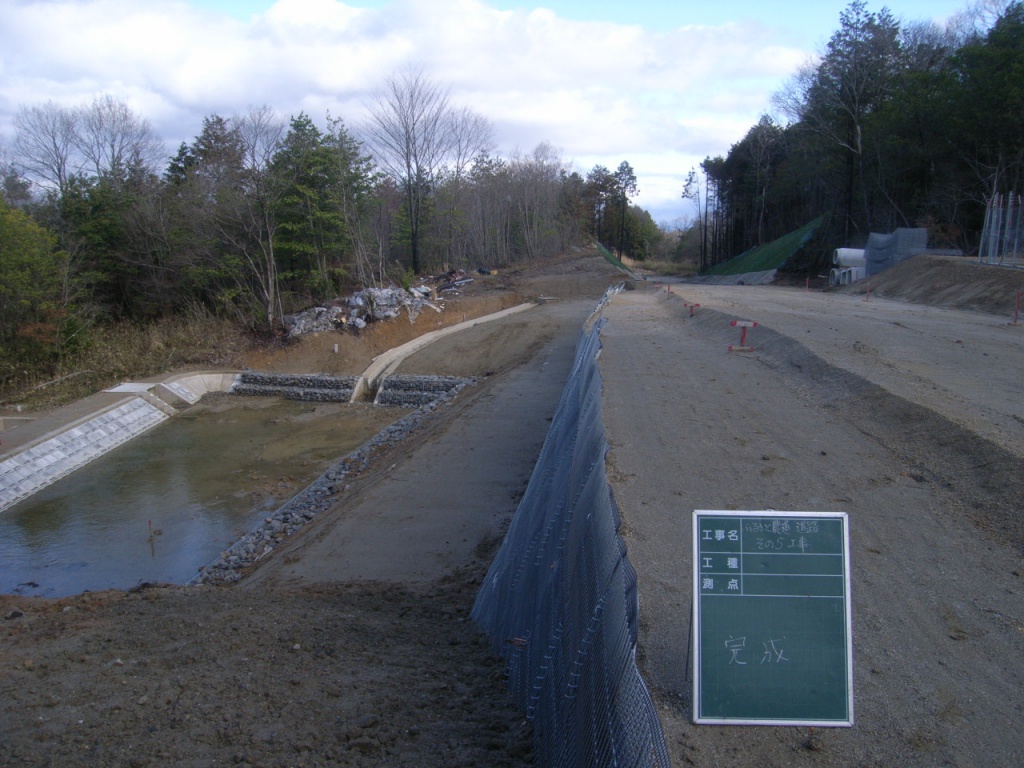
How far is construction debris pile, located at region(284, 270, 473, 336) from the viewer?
30.1 meters

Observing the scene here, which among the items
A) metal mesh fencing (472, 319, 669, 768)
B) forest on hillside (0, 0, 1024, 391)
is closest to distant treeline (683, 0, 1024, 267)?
forest on hillside (0, 0, 1024, 391)

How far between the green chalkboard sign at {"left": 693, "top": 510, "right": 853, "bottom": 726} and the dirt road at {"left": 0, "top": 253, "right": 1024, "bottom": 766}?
1.27 ft

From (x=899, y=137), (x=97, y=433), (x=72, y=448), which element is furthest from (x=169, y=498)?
(x=899, y=137)

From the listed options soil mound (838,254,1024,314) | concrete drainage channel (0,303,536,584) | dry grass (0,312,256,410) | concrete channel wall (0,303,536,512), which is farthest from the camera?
dry grass (0,312,256,410)

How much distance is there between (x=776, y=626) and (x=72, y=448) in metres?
19.9

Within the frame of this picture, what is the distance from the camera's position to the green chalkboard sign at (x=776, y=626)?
126 inches

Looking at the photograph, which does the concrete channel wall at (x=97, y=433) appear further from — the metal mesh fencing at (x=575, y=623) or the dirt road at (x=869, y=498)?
the metal mesh fencing at (x=575, y=623)

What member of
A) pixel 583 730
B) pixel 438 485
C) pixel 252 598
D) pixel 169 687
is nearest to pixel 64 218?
pixel 438 485

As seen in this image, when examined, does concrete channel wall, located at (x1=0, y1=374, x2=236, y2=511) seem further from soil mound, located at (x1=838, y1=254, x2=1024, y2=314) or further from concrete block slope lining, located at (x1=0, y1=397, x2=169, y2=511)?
soil mound, located at (x1=838, y1=254, x2=1024, y2=314)

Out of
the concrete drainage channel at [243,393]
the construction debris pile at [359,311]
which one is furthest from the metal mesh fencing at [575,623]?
the construction debris pile at [359,311]

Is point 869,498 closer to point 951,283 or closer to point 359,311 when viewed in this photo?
point 951,283

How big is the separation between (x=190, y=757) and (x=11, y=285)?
91.7 ft

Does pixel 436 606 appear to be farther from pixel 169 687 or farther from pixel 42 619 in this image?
pixel 42 619

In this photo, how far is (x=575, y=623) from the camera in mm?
4195
